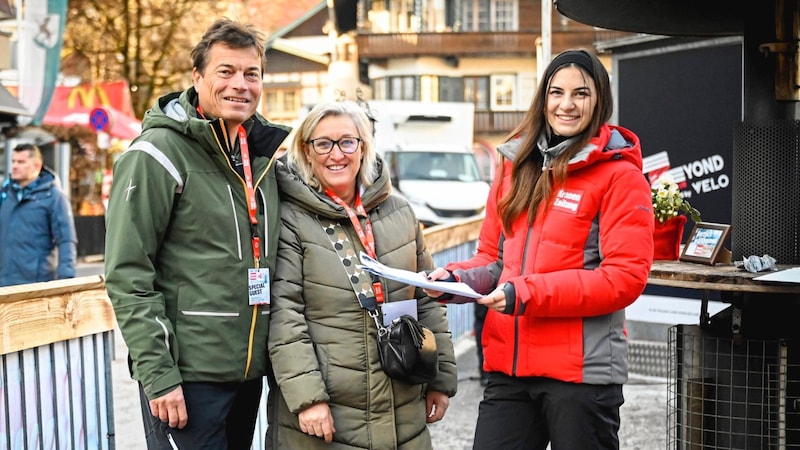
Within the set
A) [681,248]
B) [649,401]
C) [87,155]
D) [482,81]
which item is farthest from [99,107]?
[482,81]

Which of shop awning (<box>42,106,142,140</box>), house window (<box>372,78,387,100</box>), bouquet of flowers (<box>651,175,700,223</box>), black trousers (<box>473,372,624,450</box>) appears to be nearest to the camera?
black trousers (<box>473,372,624,450</box>)

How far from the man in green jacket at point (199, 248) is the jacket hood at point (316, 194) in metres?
0.08

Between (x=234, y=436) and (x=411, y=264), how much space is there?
879 mm

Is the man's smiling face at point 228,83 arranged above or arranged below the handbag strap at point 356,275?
above

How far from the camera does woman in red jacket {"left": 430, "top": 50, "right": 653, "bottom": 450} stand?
3.39m

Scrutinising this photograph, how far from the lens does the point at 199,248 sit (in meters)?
3.37

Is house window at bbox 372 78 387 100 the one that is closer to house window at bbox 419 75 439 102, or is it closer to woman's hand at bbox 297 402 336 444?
house window at bbox 419 75 439 102

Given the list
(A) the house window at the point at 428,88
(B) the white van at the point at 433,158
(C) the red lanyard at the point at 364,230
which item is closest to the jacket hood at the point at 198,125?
(C) the red lanyard at the point at 364,230

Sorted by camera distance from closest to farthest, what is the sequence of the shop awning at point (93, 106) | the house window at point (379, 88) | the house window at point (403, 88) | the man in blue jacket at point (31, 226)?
1. the man in blue jacket at point (31, 226)
2. the shop awning at point (93, 106)
3. the house window at point (403, 88)
4. the house window at point (379, 88)

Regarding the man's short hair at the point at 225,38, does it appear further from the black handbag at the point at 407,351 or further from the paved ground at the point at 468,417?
the paved ground at the point at 468,417

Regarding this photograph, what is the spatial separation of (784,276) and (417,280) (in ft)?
4.73

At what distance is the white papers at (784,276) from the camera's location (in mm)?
3770

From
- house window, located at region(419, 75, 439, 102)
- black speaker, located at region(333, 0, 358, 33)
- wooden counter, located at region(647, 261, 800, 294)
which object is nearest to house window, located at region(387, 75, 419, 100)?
house window, located at region(419, 75, 439, 102)

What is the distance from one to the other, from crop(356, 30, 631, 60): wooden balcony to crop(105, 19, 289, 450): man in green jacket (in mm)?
46493
